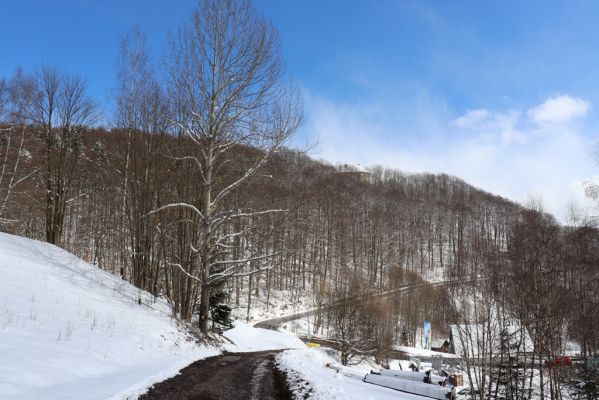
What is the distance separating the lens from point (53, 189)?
20578mm

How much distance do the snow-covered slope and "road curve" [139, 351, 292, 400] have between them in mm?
342

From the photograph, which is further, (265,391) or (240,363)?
(240,363)

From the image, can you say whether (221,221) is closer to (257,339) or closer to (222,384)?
(222,384)

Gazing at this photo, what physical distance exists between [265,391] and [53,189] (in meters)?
18.4

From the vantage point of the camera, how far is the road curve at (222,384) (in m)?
7.10

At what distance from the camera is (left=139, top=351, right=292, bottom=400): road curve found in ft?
23.3

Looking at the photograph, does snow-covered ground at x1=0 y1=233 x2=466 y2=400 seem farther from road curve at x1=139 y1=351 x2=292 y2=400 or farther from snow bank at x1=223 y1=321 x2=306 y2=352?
snow bank at x1=223 y1=321 x2=306 y2=352

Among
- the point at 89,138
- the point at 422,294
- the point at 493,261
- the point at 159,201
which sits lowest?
the point at 422,294

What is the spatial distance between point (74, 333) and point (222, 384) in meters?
3.56

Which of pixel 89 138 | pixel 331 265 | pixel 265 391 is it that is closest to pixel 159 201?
pixel 89 138

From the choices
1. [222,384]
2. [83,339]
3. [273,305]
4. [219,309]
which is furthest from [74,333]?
[273,305]

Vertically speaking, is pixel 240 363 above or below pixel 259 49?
below

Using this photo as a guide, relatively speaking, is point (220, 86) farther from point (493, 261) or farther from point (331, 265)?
point (331, 265)

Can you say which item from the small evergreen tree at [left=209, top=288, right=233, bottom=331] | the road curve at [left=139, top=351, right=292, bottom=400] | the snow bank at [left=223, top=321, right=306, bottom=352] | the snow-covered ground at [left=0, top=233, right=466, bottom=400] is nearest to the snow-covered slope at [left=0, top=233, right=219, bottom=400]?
the snow-covered ground at [left=0, top=233, right=466, bottom=400]
